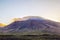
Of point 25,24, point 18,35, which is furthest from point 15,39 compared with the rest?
point 25,24

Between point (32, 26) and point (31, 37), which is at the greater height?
point (32, 26)

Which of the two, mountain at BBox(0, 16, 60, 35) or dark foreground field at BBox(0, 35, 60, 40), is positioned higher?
mountain at BBox(0, 16, 60, 35)

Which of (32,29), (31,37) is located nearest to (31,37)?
(31,37)

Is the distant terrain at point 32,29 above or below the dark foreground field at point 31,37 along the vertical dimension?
above

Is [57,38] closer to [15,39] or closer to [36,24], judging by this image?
[36,24]

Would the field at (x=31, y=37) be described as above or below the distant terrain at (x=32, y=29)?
below

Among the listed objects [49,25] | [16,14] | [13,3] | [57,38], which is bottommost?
[57,38]

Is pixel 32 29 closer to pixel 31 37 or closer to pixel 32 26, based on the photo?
pixel 32 26

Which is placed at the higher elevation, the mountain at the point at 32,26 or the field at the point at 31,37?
the mountain at the point at 32,26
